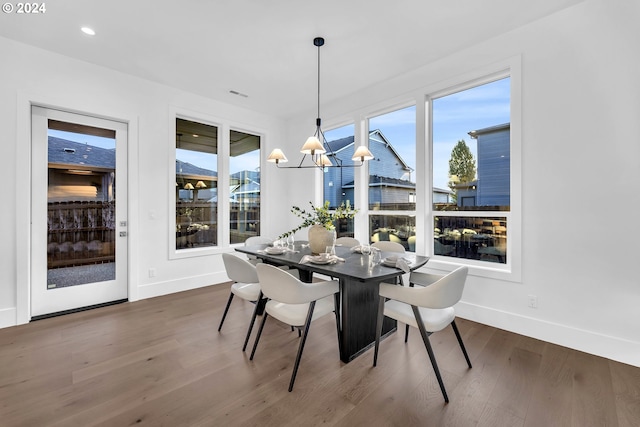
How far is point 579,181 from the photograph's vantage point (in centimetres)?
242

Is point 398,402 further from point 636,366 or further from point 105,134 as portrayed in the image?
point 105,134

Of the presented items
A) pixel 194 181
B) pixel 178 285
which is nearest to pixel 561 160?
pixel 194 181

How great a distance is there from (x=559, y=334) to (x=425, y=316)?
154 centimetres

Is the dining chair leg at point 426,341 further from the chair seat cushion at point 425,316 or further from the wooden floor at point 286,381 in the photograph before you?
the wooden floor at point 286,381

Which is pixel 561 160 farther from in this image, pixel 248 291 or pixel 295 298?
pixel 248 291

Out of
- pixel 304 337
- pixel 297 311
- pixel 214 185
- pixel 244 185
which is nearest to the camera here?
pixel 304 337

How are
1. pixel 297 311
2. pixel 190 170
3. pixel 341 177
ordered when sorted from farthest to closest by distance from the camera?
1. pixel 341 177
2. pixel 190 170
3. pixel 297 311

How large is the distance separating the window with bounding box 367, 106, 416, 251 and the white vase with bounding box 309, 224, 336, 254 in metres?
1.51

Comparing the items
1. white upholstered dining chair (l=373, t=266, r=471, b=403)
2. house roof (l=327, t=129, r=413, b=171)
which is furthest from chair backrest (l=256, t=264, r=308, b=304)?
house roof (l=327, t=129, r=413, b=171)

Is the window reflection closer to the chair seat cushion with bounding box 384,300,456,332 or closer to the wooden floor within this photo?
the wooden floor

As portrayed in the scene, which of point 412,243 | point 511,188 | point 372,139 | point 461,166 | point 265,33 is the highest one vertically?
point 265,33

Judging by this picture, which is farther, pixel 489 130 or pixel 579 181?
pixel 489 130

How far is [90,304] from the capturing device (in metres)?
3.44

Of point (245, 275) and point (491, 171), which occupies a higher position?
point (491, 171)
